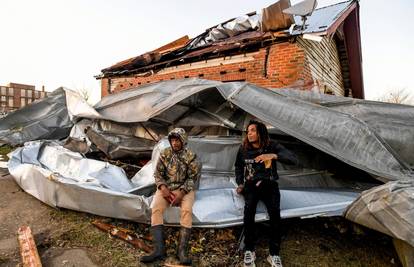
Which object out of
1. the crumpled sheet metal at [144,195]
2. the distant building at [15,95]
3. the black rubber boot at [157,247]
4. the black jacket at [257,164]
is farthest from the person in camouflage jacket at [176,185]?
the distant building at [15,95]

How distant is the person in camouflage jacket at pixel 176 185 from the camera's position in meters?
2.58

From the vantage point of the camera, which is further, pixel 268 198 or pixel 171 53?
pixel 171 53

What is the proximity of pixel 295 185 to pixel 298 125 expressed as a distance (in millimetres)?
751

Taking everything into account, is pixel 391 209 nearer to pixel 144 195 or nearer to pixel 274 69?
pixel 144 195

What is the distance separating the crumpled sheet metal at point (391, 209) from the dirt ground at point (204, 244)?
2.02 feet

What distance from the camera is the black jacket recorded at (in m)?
2.75

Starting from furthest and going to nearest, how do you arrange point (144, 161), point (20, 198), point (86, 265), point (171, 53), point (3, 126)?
point (171, 53), point (3, 126), point (144, 161), point (20, 198), point (86, 265)

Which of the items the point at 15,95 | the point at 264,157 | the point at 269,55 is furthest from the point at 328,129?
the point at 15,95

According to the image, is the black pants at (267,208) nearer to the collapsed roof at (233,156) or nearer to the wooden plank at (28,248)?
the collapsed roof at (233,156)

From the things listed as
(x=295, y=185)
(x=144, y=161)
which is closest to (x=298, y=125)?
(x=295, y=185)

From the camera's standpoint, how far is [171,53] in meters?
8.24

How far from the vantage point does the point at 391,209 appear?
2.08 meters

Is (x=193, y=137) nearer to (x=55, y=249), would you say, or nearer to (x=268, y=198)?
(x=268, y=198)

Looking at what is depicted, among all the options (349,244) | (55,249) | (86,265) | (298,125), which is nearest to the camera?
(86,265)
